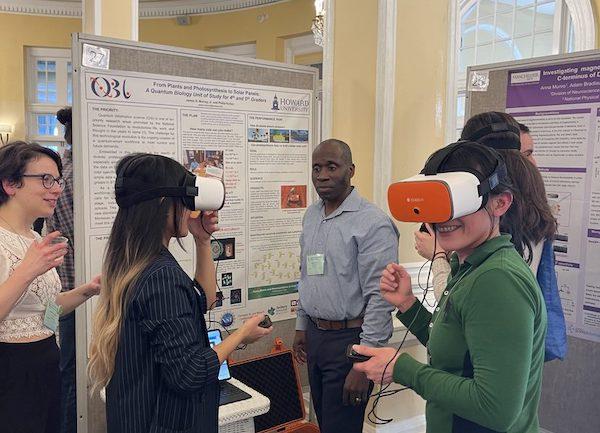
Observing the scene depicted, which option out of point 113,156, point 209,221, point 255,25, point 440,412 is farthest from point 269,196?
point 255,25

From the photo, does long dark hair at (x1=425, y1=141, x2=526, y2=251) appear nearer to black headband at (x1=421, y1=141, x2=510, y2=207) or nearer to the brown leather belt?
black headband at (x1=421, y1=141, x2=510, y2=207)

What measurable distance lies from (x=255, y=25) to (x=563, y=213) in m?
6.06

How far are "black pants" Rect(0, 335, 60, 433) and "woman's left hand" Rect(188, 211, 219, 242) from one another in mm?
607

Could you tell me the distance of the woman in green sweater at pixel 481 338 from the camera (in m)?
0.97

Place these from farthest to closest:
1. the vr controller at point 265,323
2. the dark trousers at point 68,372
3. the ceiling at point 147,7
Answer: the ceiling at point 147,7 < the dark trousers at point 68,372 < the vr controller at point 265,323

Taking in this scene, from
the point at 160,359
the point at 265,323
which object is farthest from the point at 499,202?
the point at 160,359

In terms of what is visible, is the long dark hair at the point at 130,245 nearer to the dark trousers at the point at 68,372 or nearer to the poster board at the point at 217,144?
the poster board at the point at 217,144

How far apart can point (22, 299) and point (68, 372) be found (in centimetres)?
104

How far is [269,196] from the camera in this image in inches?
101

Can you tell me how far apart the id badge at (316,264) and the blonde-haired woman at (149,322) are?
93 cm

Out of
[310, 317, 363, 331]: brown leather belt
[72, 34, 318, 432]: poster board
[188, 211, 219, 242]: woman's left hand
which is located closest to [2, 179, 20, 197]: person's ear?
[72, 34, 318, 432]: poster board

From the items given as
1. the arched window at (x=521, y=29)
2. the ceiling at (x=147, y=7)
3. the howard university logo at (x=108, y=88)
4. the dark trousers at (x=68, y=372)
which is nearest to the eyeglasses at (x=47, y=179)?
the howard university logo at (x=108, y=88)

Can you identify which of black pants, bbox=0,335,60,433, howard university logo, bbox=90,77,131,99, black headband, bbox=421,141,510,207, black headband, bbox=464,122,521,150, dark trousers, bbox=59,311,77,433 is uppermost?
howard university logo, bbox=90,77,131,99

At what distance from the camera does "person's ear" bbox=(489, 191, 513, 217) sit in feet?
3.68
